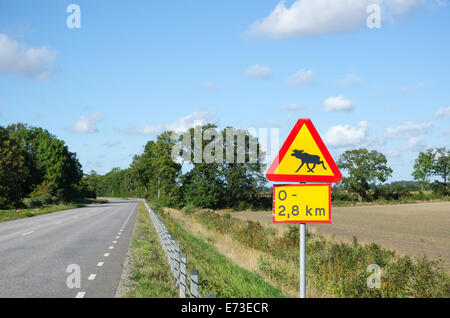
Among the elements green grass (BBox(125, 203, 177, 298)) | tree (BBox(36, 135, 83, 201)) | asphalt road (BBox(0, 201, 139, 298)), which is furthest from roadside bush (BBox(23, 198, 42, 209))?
green grass (BBox(125, 203, 177, 298))

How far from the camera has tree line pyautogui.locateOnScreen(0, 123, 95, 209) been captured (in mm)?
58312

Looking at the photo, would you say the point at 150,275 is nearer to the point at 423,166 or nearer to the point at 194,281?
the point at 194,281

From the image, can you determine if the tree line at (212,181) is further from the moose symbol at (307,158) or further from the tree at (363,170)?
the moose symbol at (307,158)

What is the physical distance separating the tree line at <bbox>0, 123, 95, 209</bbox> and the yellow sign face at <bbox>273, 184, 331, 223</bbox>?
56292 millimetres

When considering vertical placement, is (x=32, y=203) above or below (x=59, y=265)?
below

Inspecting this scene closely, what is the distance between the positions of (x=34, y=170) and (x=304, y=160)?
81.7m

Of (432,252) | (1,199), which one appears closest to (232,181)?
(1,199)

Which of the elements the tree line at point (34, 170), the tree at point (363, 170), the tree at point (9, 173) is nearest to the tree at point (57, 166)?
the tree line at point (34, 170)

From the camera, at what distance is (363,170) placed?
95750 millimetres

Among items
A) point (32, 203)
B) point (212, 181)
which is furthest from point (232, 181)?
point (32, 203)

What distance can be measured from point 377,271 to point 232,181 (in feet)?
195

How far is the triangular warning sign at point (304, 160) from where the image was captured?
532cm

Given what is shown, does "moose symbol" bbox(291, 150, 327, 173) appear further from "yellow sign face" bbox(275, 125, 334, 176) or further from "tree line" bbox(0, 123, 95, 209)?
"tree line" bbox(0, 123, 95, 209)
